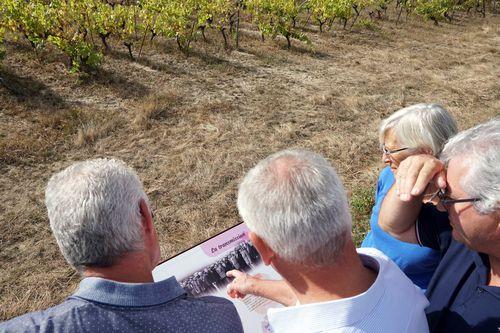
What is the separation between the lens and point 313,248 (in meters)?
1.14

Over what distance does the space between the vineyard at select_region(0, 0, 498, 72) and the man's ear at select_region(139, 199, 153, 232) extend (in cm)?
555

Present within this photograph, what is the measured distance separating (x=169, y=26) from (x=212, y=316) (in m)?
7.31

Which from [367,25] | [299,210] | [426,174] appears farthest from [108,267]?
[367,25]

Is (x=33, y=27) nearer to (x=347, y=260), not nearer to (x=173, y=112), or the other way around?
(x=173, y=112)

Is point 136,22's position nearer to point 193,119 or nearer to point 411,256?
point 193,119

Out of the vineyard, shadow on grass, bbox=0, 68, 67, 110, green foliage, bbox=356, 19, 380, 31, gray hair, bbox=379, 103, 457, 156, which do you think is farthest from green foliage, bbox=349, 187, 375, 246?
green foliage, bbox=356, 19, 380, 31

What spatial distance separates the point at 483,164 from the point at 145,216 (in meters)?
1.10

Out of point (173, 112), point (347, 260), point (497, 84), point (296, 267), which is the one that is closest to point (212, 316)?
point (296, 267)

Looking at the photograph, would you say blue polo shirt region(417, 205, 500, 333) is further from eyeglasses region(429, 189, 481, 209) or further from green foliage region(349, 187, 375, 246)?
green foliage region(349, 187, 375, 246)

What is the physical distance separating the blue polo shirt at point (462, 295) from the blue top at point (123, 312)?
0.82 m

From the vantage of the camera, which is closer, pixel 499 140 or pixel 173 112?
pixel 499 140

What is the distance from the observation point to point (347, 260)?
1212 millimetres

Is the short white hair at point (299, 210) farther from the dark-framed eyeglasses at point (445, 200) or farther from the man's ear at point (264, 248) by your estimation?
the dark-framed eyeglasses at point (445, 200)

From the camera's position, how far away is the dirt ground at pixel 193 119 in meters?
3.79
